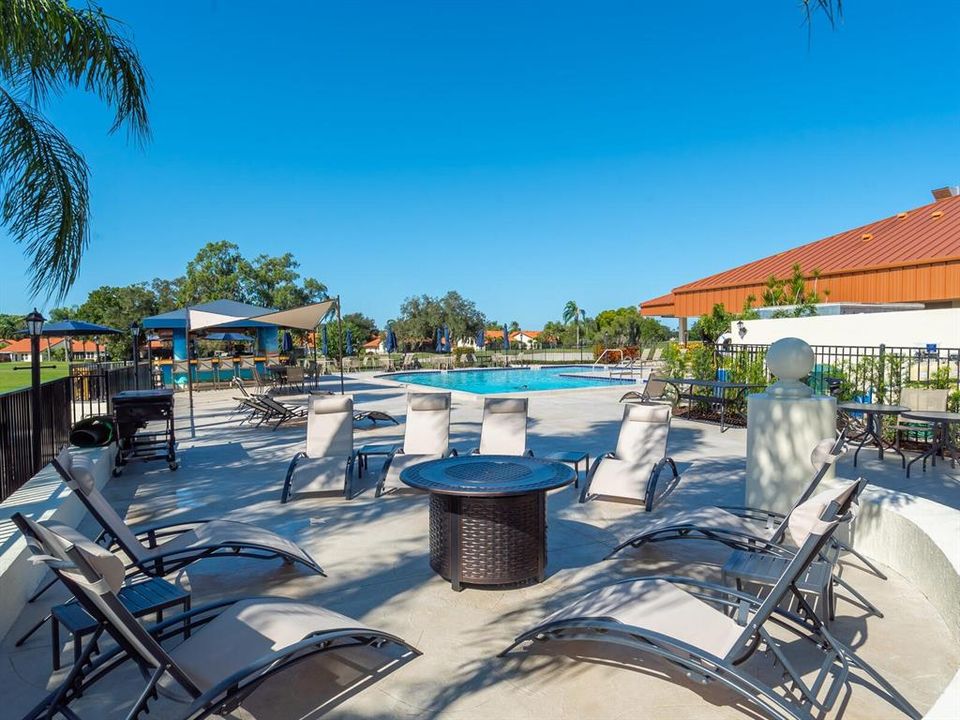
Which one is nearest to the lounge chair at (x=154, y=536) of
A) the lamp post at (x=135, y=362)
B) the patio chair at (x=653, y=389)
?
the patio chair at (x=653, y=389)

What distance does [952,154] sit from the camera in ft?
63.3

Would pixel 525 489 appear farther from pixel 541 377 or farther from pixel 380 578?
pixel 541 377

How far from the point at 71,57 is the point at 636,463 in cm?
620

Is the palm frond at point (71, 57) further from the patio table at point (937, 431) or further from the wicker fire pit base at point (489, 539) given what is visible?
the patio table at point (937, 431)

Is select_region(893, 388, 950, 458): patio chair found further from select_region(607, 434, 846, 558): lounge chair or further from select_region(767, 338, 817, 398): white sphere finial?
select_region(607, 434, 846, 558): lounge chair

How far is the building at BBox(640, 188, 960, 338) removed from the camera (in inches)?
619

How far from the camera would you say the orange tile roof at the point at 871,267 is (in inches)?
619

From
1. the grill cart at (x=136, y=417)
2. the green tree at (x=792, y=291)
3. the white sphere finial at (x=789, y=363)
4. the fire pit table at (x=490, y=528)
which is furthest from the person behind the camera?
the green tree at (x=792, y=291)

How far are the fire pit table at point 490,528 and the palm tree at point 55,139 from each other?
12.9ft

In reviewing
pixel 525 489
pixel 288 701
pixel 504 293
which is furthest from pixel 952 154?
pixel 504 293

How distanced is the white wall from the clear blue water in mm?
6688

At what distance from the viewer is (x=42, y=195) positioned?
5184 mm

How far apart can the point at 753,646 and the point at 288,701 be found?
2.05m

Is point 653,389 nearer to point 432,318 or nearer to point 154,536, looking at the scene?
point 154,536
